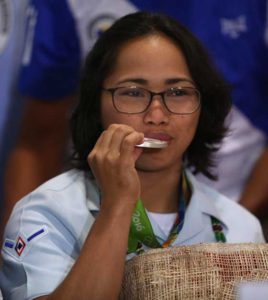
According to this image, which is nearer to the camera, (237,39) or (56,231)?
(56,231)

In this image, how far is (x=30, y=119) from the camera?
6.07 ft

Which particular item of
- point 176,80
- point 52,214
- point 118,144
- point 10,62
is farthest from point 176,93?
point 10,62

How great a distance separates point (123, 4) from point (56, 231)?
32.7 inches

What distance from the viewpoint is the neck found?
145cm

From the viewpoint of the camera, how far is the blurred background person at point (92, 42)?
Answer: 5.96 ft

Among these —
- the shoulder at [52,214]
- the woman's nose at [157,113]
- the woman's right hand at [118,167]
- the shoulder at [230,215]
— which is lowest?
the shoulder at [230,215]

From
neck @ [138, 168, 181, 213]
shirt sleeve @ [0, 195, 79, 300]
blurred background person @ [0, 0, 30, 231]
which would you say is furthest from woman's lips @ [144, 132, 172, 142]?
blurred background person @ [0, 0, 30, 231]

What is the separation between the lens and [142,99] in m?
1.37

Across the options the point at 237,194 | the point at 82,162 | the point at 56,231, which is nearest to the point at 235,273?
the point at 56,231

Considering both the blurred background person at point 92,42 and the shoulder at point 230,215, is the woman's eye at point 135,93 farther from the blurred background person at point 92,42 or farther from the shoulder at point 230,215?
the blurred background person at point 92,42

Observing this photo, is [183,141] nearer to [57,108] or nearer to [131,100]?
[131,100]

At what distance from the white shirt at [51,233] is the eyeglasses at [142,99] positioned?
17 centimetres

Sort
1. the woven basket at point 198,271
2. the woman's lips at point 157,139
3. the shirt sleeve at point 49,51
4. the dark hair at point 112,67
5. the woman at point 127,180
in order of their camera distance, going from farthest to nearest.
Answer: the shirt sleeve at point 49,51 < the dark hair at point 112,67 < the woman's lips at point 157,139 < the woman at point 127,180 < the woven basket at point 198,271

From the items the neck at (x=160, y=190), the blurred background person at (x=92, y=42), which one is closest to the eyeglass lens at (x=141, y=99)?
the neck at (x=160, y=190)
